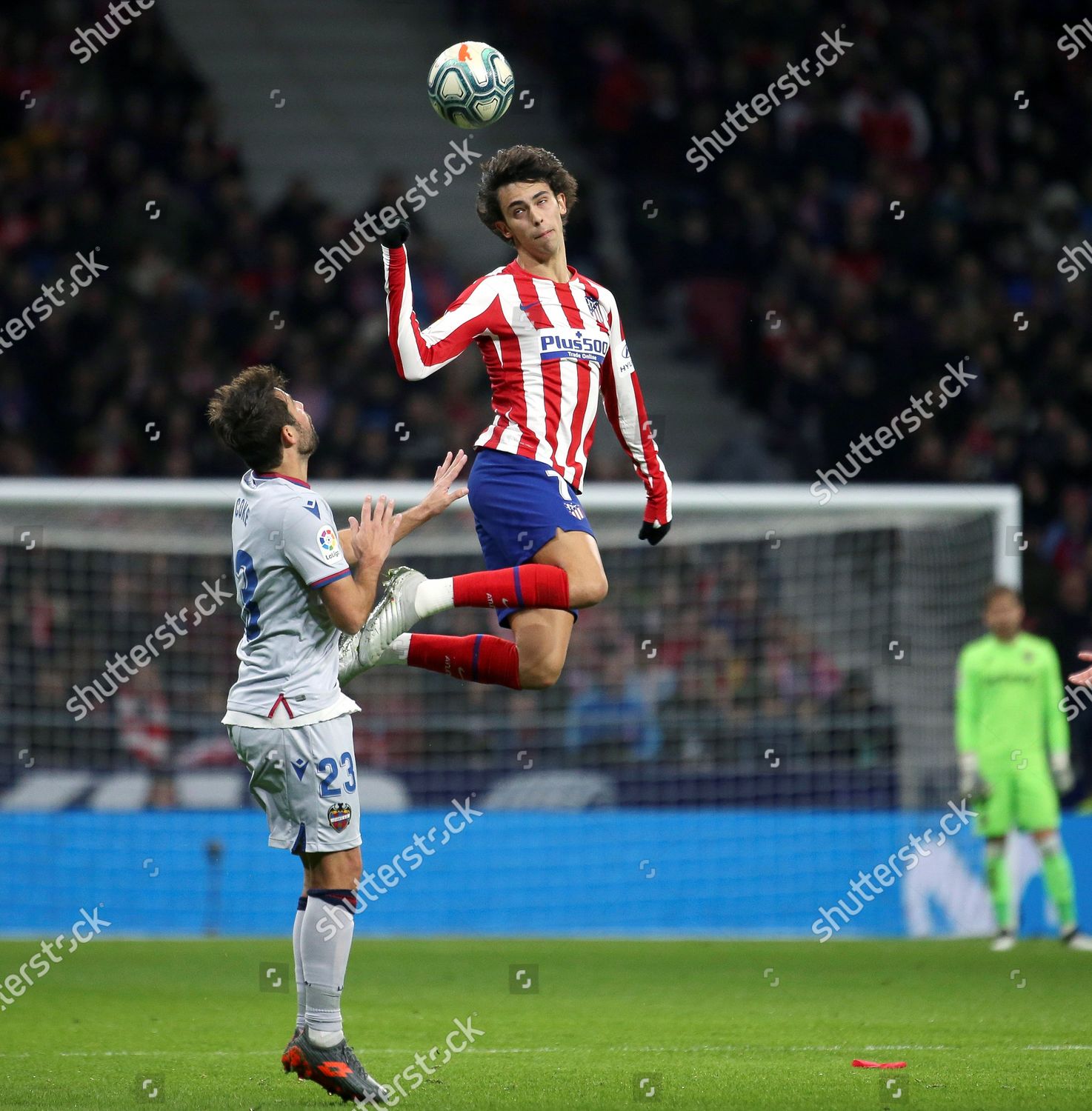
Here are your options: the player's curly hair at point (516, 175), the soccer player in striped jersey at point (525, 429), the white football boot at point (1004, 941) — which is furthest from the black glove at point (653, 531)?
the white football boot at point (1004, 941)

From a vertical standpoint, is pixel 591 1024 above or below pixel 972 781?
below

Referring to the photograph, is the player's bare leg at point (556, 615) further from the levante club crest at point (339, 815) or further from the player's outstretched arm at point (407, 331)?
the levante club crest at point (339, 815)

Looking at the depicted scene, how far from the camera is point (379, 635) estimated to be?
589 centimetres

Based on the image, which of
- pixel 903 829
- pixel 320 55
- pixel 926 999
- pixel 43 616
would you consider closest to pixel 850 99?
pixel 320 55

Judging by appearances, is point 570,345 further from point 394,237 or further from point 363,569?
point 363,569

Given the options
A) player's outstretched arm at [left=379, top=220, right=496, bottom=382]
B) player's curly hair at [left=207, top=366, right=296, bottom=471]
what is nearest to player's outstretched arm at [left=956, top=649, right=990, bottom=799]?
player's outstretched arm at [left=379, top=220, right=496, bottom=382]

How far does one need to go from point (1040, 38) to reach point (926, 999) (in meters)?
12.5

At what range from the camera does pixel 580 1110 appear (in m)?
4.76

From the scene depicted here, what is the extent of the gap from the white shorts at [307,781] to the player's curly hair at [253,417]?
80 cm

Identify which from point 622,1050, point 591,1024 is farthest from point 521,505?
point 591,1024

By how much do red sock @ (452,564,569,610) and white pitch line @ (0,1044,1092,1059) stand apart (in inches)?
65.1

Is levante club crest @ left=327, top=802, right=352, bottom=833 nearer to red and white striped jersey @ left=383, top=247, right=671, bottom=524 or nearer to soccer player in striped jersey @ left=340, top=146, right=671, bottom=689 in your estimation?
soccer player in striped jersey @ left=340, top=146, right=671, bottom=689

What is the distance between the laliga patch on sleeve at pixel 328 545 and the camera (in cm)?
489

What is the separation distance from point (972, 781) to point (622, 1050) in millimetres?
4859
